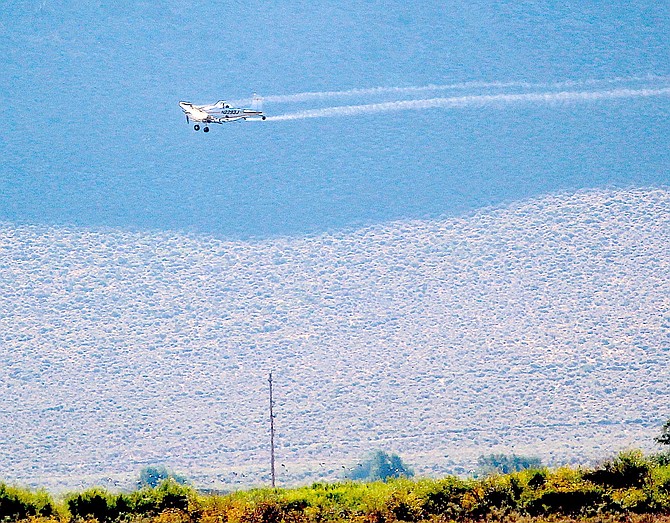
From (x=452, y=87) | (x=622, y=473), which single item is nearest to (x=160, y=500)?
(x=622, y=473)

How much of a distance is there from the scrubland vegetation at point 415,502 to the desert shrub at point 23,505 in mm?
32

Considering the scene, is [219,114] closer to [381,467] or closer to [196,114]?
[196,114]

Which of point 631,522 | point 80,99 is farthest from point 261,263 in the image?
point 631,522

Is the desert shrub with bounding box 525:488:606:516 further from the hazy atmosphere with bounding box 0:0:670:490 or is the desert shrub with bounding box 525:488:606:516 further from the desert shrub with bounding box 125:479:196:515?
the hazy atmosphere with bounding box 0:0:670:490

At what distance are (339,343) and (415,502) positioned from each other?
282 feet

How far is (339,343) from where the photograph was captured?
129 m

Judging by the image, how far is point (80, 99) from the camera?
7328 inches

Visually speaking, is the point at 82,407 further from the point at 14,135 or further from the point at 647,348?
the point at 14,135

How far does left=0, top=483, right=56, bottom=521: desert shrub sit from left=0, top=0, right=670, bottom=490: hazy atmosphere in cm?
5895

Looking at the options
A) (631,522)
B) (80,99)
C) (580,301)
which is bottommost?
(631,522)

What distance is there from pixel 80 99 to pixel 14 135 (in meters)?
12.8

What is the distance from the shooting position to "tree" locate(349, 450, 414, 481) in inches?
4190

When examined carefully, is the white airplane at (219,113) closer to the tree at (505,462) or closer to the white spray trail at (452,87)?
the tree at (505,462)

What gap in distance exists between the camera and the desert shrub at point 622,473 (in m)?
44.1
